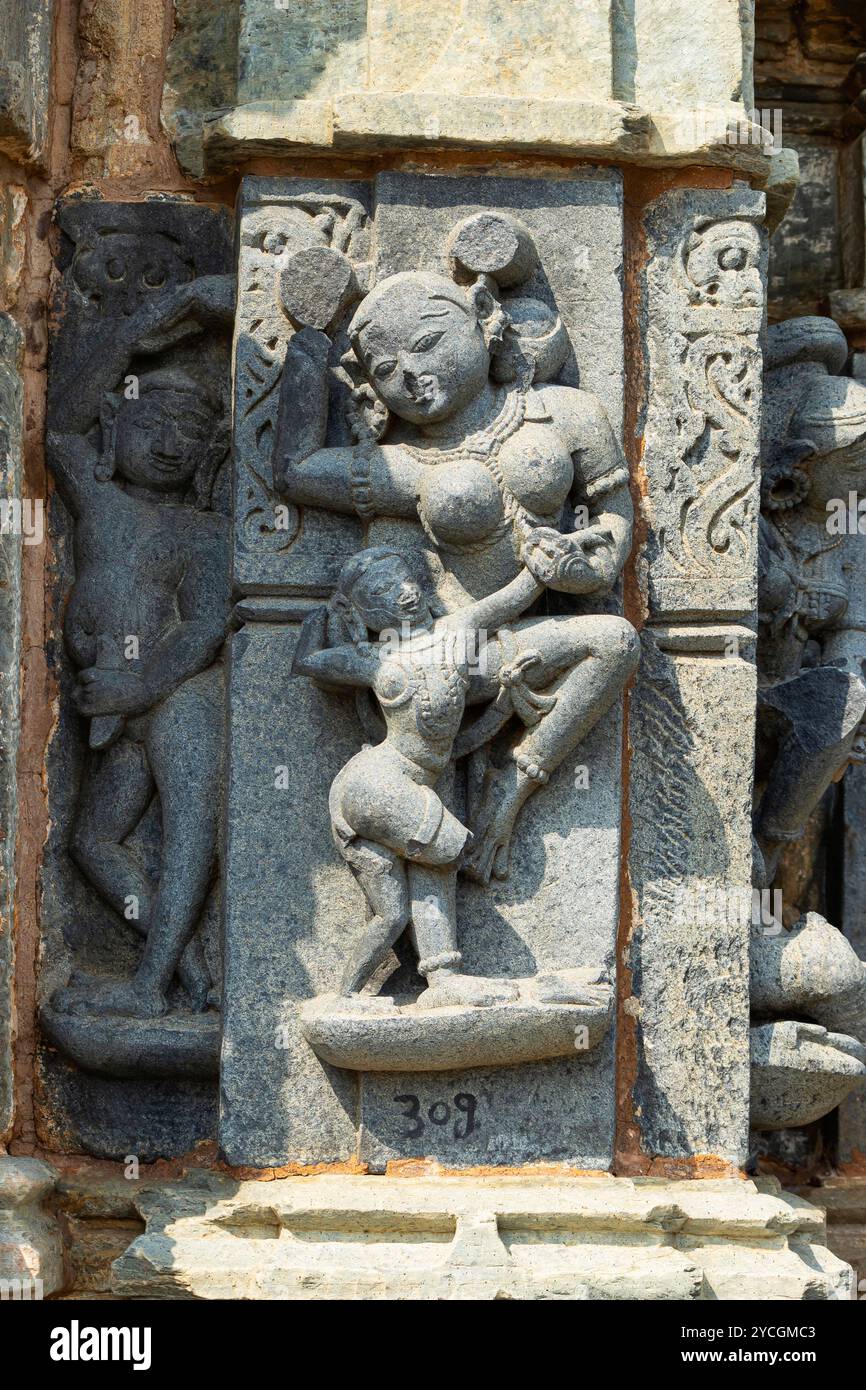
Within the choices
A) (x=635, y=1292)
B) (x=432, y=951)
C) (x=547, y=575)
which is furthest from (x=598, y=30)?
(x=635, y=1292)

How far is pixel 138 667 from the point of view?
6.13 m

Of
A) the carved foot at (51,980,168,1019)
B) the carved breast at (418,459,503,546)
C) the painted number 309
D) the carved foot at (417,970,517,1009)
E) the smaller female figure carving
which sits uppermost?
the carved breast at (418,459,503,546)

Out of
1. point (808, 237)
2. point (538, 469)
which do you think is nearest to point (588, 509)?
point (538, 469)

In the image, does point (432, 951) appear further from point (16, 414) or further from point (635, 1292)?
point (16, 414)

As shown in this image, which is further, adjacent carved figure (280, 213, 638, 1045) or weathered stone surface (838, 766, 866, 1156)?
weathered stone surface (838, 766, 866, 1156)

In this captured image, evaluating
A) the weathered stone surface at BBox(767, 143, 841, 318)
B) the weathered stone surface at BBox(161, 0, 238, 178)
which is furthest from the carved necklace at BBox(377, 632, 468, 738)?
the weathered stone surface at BBox(767, 143, 841, 318)

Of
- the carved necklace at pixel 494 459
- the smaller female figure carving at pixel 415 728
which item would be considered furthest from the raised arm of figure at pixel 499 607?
the carved necklace at pixel 494 459

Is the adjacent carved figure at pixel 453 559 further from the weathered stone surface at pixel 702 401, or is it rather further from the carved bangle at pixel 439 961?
the weathered stone surface at pixel 702 401

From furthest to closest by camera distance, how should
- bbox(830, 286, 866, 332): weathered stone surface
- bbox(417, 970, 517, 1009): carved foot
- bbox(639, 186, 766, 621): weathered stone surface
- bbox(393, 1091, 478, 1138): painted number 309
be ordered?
1. bbox(830, 286, 866, 332): weathered stone surface
2. bbox(639, 186, 766, 621): weathered stone surface
3. bbox(393, 1091, 478, 1138): painted number 309
4. bbox(417, 970, 517, 1009): carved foot

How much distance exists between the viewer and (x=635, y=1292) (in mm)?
5469

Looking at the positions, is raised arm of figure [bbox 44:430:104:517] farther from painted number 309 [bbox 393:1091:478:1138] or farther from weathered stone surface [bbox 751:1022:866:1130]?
weathered stone surface [bbox 751:1022:866:1130]

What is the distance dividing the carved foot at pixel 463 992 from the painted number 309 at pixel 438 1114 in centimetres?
25

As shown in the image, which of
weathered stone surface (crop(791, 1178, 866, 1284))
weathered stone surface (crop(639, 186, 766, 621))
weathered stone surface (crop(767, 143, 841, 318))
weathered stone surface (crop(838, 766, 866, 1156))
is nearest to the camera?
weathered stone surface (crop(639, 186, 766, 621))

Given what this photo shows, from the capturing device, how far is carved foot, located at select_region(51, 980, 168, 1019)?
598 cm
